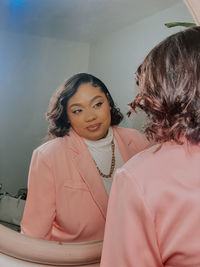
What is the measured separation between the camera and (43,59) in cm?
71

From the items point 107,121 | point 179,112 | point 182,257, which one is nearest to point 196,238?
point 182,257

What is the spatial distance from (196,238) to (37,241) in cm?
32

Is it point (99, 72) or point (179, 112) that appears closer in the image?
point (179, 112)

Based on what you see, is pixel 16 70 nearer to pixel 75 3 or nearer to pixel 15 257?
pixel 75 3

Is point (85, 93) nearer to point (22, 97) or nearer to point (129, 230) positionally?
point (22, 97)

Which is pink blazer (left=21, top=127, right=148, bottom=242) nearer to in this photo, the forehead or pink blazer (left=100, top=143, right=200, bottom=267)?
the forehead

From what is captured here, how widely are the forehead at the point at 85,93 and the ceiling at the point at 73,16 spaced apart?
3.8 inches

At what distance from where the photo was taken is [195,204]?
510 mm

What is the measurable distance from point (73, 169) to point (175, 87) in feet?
0.91

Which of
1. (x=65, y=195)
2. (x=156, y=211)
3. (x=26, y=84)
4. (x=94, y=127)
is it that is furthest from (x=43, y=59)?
(x=156, y=211)

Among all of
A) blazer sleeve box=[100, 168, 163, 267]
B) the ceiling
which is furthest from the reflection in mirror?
blazer sleeve box=[100, 168, 163, 267]

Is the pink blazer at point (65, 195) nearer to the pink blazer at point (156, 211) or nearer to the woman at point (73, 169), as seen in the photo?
the woman at point (73, 169)

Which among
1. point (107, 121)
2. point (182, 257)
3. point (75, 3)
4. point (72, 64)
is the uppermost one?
point (75, 3)

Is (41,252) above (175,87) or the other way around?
the other way around
